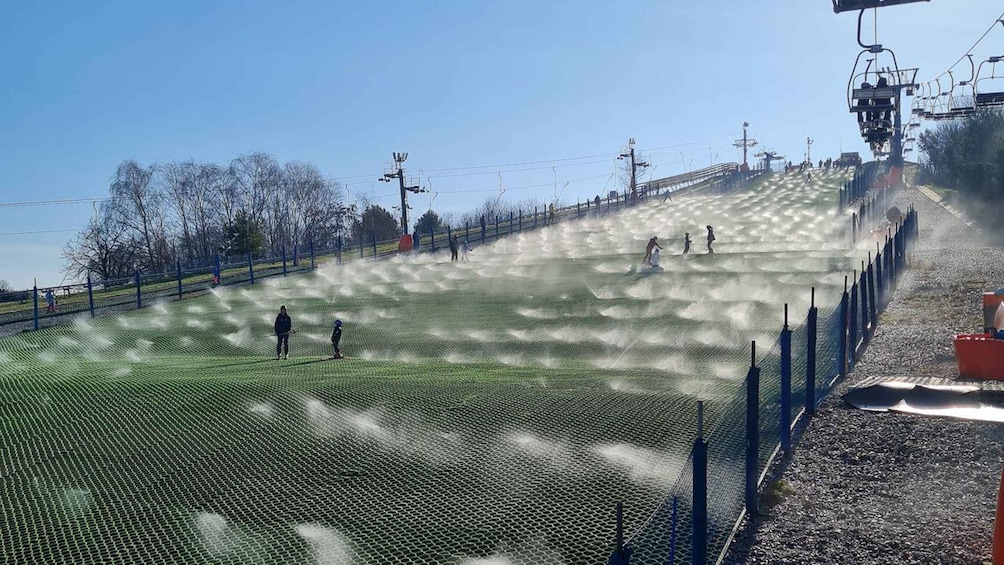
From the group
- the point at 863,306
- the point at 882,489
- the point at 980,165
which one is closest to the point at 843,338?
the point at 863,306

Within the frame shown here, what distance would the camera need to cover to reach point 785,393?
9469 mm

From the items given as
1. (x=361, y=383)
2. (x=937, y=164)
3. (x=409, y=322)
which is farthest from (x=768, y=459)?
(x=937, y=164)

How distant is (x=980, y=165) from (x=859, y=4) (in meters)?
50.1

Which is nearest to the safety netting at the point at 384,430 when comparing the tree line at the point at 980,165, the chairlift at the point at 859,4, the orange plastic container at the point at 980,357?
the orange plastic container at the point at 980,357

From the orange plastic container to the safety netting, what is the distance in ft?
6.09

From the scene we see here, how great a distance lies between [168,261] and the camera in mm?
74000

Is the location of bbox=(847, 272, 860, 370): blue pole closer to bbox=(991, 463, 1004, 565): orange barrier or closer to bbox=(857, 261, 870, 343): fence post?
bbox=(857, 261, 870, 343): fence post

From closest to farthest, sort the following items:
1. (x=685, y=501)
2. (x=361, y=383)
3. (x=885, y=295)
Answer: (x=685, y=501)
(x=361, y=383)
(x=885, y=295)

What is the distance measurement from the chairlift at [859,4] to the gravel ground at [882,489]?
504cm

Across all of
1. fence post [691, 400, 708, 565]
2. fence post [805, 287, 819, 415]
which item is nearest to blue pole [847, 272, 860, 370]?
fence post [805, 287, 819, 415]

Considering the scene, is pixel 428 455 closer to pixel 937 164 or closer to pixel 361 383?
pixel 361 383

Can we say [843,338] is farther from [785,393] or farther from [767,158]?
[767,158]

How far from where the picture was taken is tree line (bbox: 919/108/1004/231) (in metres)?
49.8

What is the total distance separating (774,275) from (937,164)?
72646 mm
